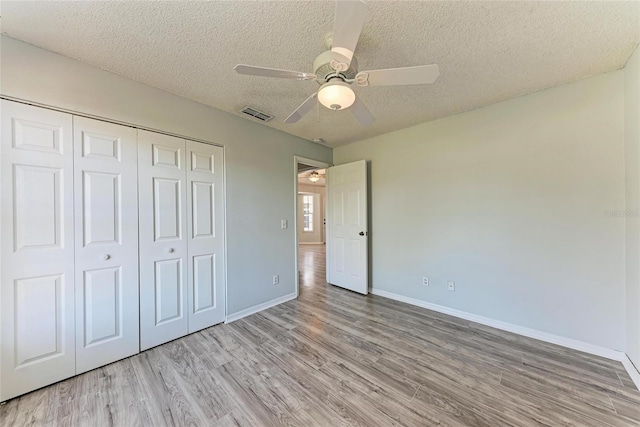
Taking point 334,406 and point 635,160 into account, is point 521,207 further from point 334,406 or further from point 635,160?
point 334,406

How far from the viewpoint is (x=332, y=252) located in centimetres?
401

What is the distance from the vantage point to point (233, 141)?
2.71 metres

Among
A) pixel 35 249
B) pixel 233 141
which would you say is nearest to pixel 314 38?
pixel 233 141

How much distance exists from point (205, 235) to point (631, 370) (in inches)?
149

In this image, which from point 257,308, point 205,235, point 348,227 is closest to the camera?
point 205,235

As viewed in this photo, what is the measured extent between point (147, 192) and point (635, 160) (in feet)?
13.0

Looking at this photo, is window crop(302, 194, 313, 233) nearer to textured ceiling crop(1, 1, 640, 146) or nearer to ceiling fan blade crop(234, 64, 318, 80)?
textured ceiling crop(1, 1, 640, 146)

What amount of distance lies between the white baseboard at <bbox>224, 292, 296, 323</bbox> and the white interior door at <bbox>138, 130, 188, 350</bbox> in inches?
19.5

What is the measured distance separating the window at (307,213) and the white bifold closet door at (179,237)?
6.57m

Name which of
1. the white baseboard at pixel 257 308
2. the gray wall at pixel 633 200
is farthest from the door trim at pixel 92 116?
the gray wall at pixel 633 200

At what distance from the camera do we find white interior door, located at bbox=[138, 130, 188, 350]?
210cm

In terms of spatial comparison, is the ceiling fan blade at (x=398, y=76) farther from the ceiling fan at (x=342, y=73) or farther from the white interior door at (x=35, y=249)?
the white interior door at (x=35, y=249)

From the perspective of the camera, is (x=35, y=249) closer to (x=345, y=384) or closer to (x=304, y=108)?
(x=304, y=108)

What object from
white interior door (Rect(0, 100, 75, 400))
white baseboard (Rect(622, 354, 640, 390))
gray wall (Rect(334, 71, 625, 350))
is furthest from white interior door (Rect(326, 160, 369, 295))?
white interior door (Rect(0, 100, 75, 400))
